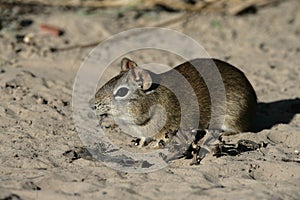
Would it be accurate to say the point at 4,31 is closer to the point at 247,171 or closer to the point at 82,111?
the point at 82,111

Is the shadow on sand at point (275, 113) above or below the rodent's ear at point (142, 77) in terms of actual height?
below

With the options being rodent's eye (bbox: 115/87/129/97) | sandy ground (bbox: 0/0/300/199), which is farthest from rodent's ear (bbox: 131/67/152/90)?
sandy ground (bbox: 0/0/300/199)

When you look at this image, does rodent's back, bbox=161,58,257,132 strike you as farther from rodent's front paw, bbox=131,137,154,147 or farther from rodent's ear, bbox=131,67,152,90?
rodent's front paw, bbox=131,137,154,147

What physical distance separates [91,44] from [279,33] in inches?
111

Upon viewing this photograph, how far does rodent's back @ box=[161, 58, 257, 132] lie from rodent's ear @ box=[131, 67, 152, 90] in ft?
0.90

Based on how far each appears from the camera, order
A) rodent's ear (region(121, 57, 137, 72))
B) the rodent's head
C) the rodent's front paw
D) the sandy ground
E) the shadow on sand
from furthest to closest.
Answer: the shadow on sand, rodent's ear (region(121, 57, 137, 72)), the rodent's front paw, the rodent's head, the sandy ground

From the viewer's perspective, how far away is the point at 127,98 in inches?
203

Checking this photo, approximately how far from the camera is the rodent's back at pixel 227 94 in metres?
5.50

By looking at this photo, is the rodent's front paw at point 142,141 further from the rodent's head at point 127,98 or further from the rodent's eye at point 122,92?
the rodent's eye at point 122,92

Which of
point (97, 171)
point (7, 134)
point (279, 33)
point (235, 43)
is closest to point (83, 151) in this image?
point (97, 171)

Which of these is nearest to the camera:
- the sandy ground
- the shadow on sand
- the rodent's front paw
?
the sandy ground

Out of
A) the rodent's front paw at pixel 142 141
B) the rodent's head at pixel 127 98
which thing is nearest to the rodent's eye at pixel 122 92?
the rodent's head at pixel 127 98

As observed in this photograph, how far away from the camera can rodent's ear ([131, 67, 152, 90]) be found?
16.9 feet

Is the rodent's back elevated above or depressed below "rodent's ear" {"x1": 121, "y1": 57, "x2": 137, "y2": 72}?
below
